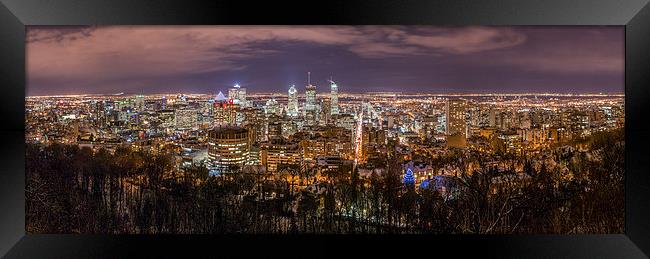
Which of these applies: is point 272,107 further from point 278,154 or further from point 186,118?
point 186,118

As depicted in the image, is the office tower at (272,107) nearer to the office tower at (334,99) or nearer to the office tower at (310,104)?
the office tower at (310,104)

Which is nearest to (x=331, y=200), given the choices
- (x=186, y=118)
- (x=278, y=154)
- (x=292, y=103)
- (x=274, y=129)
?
(x=278, y=154)

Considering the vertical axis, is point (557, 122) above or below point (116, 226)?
above

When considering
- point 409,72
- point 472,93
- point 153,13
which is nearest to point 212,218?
point 153,13

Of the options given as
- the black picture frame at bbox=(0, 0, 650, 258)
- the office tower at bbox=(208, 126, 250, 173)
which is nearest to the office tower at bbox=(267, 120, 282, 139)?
the office tower at bbox=(208, 126, 250, 173)

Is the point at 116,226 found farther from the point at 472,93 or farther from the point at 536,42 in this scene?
the point at 536,42

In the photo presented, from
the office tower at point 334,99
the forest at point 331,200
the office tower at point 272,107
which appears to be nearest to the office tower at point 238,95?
the office tower at point 272,107
